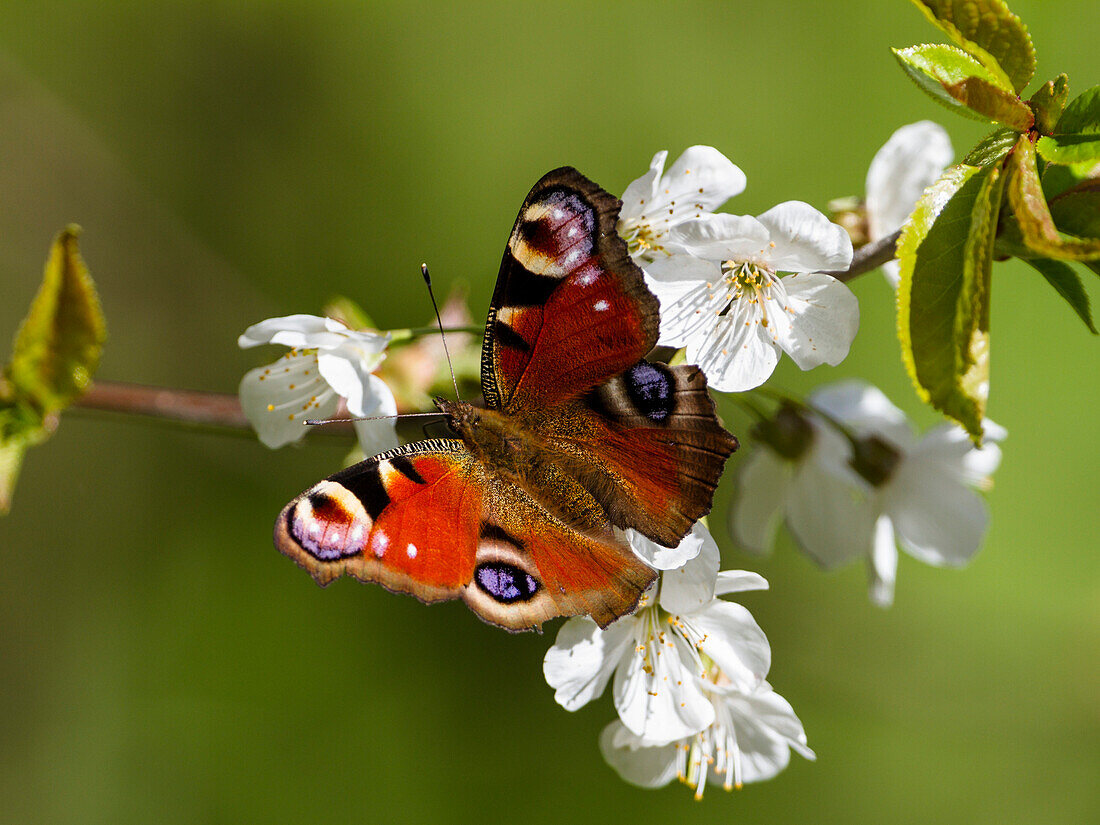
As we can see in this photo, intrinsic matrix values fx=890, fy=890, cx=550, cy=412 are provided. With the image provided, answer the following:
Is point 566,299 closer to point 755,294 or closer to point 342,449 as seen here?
point 755,294

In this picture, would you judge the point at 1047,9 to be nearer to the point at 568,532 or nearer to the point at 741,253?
the point at 741,253

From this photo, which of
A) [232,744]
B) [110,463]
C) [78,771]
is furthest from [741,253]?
[78,771]

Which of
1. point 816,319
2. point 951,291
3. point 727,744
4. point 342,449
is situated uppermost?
point 342,449

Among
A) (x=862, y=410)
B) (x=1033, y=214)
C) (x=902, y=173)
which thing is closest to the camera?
(x=1033, y=214)

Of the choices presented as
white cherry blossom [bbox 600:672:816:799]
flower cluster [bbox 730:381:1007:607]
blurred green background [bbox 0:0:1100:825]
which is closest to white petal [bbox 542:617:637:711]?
white cherry blossom [bbox 600:672:816:799]

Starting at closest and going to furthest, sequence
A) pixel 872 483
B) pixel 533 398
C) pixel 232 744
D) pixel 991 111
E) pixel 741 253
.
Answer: pixel 991 111 → pixel 741 253 → pixel 533 398 → pixel 872 483 → pixel 232 744

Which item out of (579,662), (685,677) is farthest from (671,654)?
(579,662)

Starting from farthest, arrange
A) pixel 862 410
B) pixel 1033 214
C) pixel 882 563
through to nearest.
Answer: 1. pixel 862 410
2. pixel 882 563
3. pixel 1033 214
